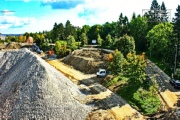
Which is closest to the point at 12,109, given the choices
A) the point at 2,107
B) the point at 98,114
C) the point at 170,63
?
the point at 2,107

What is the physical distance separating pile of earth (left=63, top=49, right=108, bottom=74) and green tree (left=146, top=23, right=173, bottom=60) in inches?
469

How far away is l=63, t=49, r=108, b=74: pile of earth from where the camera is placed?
198 feet

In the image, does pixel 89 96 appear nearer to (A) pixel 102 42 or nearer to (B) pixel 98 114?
(B) pixel 98 114

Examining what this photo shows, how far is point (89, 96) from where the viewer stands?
40.8m

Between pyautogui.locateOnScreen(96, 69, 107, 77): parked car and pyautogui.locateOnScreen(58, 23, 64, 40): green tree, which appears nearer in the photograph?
pyautogui.locateOnScreen(96, 69, 107, 77): parked car

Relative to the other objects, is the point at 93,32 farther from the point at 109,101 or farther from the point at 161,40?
the point at 109,101

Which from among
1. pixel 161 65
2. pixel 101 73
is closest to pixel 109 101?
pixel 101 73

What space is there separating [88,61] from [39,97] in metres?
31.0

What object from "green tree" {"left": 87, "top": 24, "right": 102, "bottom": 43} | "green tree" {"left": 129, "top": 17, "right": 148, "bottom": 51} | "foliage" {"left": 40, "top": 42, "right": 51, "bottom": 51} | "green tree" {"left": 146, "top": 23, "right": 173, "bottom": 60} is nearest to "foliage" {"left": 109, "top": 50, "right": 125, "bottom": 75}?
"green tree" {"left": 146, "top": 23, "right": 173, "bottom": 60}

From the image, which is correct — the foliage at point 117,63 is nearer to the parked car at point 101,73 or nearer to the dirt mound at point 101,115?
the parked car at point 101,73

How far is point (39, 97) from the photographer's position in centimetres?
3356

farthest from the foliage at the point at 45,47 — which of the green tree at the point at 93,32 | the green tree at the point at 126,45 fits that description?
the green tree at the point at 126,45

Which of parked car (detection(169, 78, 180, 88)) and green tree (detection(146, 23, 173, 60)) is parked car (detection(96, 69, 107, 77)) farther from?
parked car (detection(169, 78, 180, 88))

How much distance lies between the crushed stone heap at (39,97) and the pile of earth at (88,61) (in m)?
19.7
